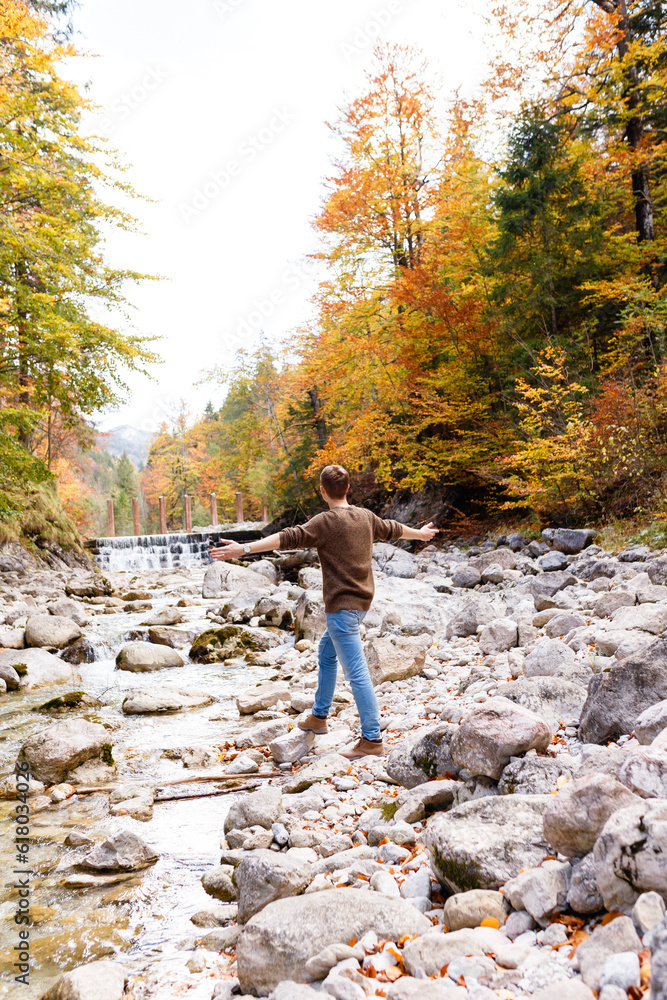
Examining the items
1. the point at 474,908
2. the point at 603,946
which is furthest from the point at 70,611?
the point at 603,946

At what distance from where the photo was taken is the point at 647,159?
1189cm

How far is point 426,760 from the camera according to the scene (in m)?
3.36

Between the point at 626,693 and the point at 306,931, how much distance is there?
1.69 m

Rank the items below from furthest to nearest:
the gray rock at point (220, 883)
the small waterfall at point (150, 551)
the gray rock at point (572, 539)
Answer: the small waterfall at point (150, 551) < the gray rock at point (572, 539) < the gray rock at point (220, 883)

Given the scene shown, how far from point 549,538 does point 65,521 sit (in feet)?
46.1

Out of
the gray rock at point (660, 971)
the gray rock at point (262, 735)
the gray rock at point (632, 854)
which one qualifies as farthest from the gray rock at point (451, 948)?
the gray rock at point (262, 735)

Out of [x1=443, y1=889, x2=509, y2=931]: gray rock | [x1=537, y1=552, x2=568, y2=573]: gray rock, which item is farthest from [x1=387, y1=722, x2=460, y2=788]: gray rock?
[x1=537, y1=552, x2=568, y2=573]: gray rock

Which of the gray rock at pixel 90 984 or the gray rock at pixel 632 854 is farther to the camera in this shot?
the gray rock at pixel 90 984

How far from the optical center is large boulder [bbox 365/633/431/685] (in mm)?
5754

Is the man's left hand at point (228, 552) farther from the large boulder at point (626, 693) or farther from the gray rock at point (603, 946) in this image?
the gray rock at point (603, 946)

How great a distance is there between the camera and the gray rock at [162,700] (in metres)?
6.27

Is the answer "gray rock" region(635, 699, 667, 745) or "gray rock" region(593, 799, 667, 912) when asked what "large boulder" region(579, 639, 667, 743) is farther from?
"gray rock" region(593, 799, 667, 912)

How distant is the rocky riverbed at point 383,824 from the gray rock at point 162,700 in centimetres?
3

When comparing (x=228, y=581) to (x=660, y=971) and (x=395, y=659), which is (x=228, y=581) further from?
(x=660, y=971)
